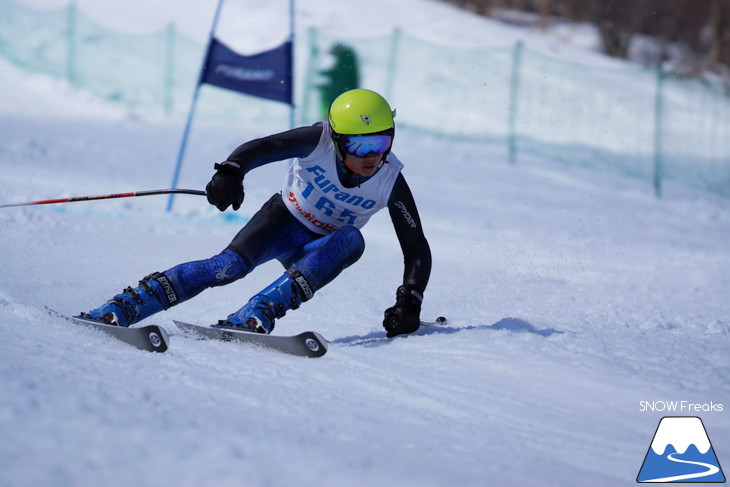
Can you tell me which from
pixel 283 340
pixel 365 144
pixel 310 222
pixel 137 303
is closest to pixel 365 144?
pixel 365 144

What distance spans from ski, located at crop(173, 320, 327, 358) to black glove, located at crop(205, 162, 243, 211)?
511 mm

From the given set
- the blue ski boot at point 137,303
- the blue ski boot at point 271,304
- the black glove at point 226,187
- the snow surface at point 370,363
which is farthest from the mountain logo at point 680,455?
the blue ski boot at point 137,303

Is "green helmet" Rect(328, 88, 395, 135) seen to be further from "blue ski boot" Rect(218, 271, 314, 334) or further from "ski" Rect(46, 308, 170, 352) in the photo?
"ski" Rect(46, 308, 170, 352)

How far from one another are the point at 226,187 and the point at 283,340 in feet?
2.15

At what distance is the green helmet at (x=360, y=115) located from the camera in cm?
367

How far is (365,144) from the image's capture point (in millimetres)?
3701

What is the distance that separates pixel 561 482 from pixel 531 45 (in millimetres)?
18332

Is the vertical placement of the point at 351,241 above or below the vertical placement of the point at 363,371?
above

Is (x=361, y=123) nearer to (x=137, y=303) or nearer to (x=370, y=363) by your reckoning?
(x=370, y=363)

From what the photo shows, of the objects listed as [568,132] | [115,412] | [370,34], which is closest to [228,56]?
[115,412]

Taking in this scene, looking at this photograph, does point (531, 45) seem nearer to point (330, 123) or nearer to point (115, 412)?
point (330, 123)

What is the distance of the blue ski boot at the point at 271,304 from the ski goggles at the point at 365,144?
1.96 ft

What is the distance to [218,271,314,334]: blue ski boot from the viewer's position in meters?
3.45

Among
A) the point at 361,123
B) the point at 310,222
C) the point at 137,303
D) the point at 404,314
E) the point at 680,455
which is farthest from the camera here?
the point at 310,222
